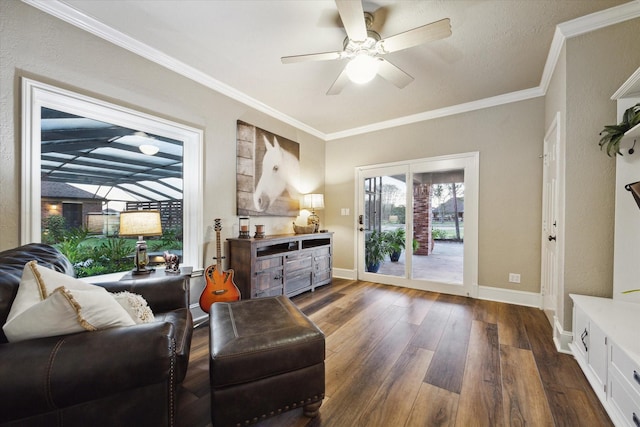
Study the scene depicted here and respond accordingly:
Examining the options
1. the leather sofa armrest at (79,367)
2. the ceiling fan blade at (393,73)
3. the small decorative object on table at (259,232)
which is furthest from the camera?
the small decorative object on table at (259,232)

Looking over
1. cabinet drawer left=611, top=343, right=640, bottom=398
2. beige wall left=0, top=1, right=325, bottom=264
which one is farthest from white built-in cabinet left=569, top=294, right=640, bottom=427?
beige wall left=0, top=1, right=325, bottom=264

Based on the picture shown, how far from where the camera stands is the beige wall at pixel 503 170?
299 centimetres

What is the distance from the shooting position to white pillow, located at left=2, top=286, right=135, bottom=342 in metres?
0.94

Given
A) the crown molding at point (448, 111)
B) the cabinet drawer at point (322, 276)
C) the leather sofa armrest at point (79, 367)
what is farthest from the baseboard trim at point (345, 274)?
the leather sofa armrest at point (79, 367)

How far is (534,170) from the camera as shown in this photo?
298cm

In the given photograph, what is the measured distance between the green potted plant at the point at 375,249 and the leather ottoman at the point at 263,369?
292 cm

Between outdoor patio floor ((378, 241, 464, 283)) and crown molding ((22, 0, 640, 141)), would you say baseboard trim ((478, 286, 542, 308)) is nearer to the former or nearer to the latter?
outdoor patio floor ((378, 241, 464, 283))

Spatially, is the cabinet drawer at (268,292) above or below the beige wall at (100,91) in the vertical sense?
below

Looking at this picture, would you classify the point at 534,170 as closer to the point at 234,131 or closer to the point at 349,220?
the point at 349,220

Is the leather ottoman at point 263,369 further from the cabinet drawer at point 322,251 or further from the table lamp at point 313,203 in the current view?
the table lamp at point 313,203

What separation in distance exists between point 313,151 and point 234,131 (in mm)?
1626

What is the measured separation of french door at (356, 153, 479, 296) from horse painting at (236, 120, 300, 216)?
3.93 ft

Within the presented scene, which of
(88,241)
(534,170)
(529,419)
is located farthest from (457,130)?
(88,241)

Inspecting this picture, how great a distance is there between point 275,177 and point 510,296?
3.42m
